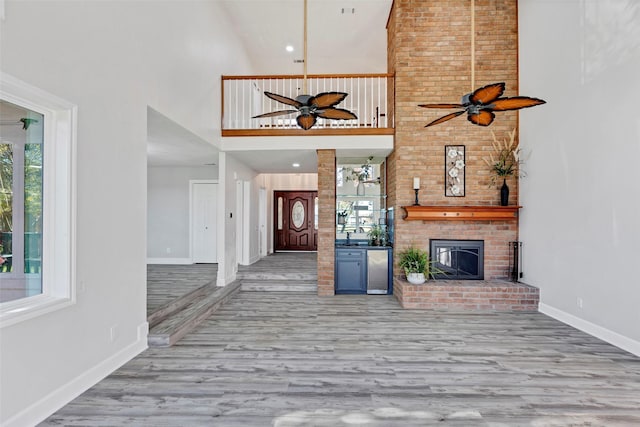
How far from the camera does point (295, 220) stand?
10.6m

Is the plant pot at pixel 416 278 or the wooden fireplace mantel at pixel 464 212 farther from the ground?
the wooden fireplace mantel at pixel 464 212

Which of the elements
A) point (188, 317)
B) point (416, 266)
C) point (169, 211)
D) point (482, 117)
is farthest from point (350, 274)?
point (169, 211)

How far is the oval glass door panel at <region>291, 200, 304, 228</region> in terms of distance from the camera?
10.6 meters

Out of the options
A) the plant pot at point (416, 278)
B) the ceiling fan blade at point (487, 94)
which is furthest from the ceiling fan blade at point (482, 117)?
the plant pot at point (416, 278)

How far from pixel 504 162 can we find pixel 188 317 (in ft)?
17.0

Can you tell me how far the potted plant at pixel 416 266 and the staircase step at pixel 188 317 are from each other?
2.94 meters

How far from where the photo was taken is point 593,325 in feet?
11.9

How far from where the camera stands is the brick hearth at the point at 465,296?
15.3 ft

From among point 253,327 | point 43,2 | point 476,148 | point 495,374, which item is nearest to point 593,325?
point 495,374

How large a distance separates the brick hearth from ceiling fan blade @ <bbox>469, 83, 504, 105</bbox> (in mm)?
2763

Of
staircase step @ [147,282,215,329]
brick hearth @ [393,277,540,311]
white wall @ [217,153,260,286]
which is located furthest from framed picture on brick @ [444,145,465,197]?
staircase step @ [147,282,215,329]

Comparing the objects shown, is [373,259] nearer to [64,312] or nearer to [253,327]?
[253,327]

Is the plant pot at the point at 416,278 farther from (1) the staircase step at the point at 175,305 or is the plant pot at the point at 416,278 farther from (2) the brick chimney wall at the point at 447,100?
(1) the staircase step at the point at 175,305

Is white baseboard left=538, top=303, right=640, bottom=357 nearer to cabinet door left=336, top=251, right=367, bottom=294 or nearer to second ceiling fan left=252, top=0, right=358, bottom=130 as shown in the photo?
cabinet door left=336, top=251, right=367, bottom=294
